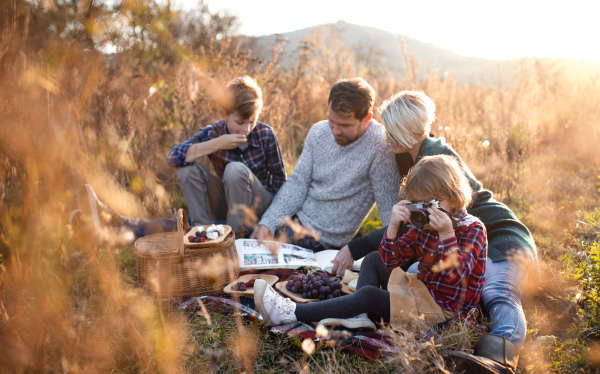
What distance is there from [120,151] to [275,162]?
1.25 metres

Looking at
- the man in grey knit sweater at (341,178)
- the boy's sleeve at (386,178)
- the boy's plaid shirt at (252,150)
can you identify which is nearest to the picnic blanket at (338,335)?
the man in grey knit sweater at (341,178)

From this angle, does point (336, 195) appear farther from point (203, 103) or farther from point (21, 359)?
point (21, 359)

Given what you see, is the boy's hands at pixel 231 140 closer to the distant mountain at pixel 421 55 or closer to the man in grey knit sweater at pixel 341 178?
the man in grey knit sweater at pixel 341 178

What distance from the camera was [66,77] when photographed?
0.77 meters

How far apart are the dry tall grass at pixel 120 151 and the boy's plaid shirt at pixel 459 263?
1.33 ft

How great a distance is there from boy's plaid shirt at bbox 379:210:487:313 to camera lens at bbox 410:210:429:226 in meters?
0.13

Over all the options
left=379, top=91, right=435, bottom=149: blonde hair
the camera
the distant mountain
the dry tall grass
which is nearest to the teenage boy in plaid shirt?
the dry tall grass

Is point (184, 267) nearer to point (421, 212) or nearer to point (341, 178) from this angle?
point (341, 178)

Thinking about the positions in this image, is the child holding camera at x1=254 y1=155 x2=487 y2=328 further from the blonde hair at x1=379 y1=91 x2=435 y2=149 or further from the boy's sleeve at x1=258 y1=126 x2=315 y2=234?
the boy's sleeve at x1=258 y1=126 x2=315 y2=234

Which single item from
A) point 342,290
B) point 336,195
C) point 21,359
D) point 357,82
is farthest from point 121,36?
point 336,195

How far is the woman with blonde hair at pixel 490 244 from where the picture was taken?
1648 mm

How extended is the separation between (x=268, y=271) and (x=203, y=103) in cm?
231

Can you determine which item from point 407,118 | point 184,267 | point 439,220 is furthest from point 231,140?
point 439,220

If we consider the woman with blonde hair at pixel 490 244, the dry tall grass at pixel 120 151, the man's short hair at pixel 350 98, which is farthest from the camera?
the man's short hair at pixel 350 98
